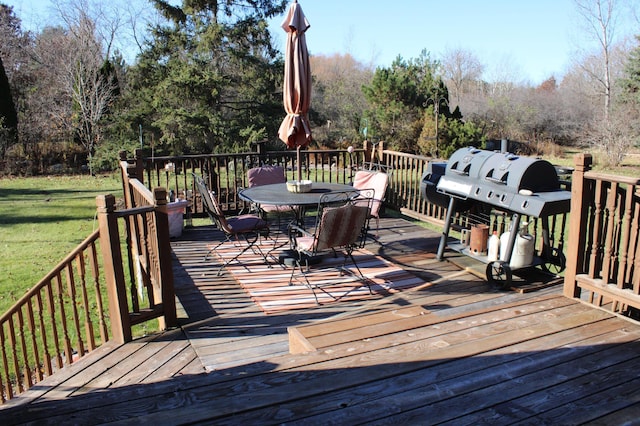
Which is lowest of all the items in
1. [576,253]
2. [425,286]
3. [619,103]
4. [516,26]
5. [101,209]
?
[425,286]

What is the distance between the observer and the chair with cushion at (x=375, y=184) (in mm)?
5629

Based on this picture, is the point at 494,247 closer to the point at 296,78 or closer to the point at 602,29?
the point at 296,78

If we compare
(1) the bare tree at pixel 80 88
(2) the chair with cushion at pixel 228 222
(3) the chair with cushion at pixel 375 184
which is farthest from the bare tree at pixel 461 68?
(2) the chair with cushion at pixel 228 222

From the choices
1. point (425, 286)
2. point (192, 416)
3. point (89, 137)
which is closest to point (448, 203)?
point (425, 286)

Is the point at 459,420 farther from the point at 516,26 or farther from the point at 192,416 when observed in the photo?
the point at 516,26

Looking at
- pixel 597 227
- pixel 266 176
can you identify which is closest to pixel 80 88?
pixel 266 176

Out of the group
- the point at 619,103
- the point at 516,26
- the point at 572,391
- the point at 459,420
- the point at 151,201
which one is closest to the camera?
the point at 459,420

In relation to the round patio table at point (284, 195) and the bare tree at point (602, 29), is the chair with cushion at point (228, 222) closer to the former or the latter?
the round patio table at point (284, 195)

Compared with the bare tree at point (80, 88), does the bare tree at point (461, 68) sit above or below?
above

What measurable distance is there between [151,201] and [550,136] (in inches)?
768

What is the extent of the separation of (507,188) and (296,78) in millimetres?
2385

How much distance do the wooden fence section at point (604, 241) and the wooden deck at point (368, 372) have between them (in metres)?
0.18

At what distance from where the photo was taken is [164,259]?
3.60 meters

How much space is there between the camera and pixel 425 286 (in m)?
4.62
